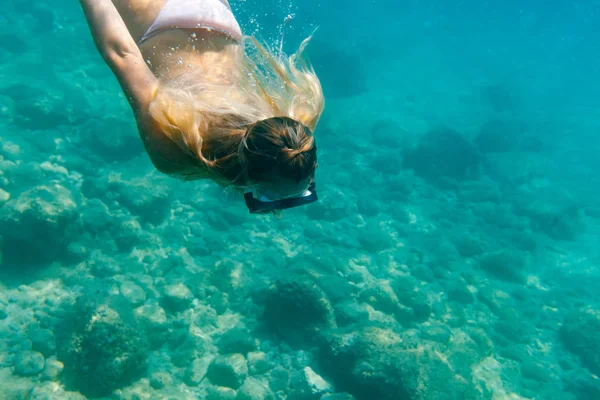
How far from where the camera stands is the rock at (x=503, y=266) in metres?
12.8

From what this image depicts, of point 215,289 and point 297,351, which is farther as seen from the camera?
point 215,289

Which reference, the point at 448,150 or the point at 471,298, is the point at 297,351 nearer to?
the point at 471,298

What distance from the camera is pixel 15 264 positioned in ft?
25.2

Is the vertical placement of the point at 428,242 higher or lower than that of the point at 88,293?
lower

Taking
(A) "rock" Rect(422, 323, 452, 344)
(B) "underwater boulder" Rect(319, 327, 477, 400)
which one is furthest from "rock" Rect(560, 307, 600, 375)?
(B) "underwater boulder" Rect(319, 327, 477, 400)

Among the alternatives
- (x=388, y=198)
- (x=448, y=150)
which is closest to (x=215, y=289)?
(x=388, y=198)

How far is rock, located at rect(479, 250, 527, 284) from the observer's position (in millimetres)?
12828

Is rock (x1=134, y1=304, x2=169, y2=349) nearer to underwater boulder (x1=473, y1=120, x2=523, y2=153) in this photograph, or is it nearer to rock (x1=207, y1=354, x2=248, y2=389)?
rock (x1=207, y1=354, x2=248, y2=389)

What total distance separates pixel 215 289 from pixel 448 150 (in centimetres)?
1546

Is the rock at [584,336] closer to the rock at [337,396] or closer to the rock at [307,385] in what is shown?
the rock at [337,396]

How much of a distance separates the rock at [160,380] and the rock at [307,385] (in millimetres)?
A: 2379

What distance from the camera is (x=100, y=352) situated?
20.3 ft

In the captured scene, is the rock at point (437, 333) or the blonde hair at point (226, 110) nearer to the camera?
the blonde hair at point (226, 110)

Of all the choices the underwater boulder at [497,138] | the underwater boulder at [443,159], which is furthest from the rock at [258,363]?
the underwater boulder at [497,138]
